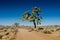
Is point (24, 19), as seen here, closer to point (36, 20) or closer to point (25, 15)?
point (25, 15)

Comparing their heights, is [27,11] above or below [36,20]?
above

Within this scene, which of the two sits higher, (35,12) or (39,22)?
(35,12)

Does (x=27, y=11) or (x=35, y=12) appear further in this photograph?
(x=27, y=11)

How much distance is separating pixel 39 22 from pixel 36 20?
1351 millimetres

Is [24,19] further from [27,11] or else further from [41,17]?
[41,17]

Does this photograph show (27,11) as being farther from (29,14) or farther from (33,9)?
(33,9)

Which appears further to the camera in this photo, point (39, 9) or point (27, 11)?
point (27, 11)

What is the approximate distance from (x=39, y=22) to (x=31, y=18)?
3.57m

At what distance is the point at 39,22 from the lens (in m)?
57.7

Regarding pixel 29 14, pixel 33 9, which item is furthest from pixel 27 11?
pixel 33 9

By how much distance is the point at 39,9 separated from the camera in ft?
184

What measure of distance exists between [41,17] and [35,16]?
7.42ft

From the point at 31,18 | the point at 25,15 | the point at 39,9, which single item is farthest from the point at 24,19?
the point at 39,9

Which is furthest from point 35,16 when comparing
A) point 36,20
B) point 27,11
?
point 27,11
